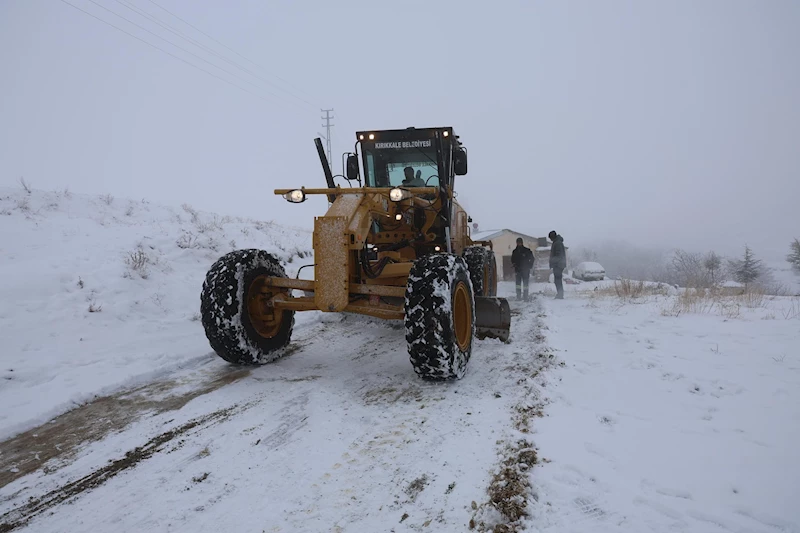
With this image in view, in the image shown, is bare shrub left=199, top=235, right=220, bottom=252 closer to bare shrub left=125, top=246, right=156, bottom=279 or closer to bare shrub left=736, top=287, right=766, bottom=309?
bare shrub left=125, top=246, right=156, bottom=279

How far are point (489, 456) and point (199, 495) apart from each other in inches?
64.1

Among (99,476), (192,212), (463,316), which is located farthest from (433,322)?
(192,212)

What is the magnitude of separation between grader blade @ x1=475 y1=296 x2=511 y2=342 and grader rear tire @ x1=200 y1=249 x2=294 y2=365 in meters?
2.22

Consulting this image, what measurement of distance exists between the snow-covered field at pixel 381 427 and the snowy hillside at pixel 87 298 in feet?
0.10

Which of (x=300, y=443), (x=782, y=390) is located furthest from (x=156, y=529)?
(x=782, y=390)

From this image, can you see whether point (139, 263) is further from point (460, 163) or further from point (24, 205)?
point (460, 163)

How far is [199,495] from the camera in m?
2.24

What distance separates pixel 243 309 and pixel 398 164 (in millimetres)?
3558

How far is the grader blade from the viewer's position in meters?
4.76

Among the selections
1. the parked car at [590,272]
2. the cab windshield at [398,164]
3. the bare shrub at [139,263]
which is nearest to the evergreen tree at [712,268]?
the parked car at [590,272]

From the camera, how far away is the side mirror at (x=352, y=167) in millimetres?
6535

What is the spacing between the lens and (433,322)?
3.51 m

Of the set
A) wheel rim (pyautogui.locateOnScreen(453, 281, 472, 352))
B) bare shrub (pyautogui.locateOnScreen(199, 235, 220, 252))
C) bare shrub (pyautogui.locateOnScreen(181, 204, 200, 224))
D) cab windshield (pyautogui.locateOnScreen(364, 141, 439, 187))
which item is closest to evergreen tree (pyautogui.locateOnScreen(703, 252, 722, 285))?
cab windshield (pyautogui.locateOnScreen(364, 141, 439, 187))

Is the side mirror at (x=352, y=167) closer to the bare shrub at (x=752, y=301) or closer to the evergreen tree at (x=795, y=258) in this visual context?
the bare shrub at (x=752, y=301)
